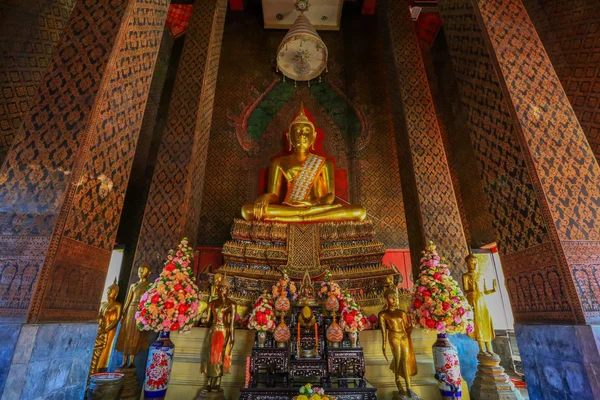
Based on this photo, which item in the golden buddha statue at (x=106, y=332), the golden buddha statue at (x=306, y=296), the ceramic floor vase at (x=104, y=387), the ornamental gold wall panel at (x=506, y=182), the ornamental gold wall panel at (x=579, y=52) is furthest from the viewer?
the ornamental gold wall panel at (x=579, y=52)

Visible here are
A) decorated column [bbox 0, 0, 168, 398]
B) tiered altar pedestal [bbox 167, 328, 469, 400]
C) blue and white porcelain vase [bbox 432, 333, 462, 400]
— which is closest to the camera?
decorated column [bbox 0, 0, 168, 398]

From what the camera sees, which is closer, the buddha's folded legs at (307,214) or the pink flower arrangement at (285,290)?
the pink flower arrangement at (285,290)

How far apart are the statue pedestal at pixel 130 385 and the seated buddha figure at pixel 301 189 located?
8.90ft

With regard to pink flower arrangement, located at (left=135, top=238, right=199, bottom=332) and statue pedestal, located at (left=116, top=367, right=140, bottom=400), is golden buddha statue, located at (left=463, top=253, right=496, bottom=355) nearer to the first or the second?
pink flower arrangement, located at (left=135, top=238, right=199, bottom=332)

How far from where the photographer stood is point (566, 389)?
199cm

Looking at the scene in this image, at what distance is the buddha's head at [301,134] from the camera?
21.4 feet

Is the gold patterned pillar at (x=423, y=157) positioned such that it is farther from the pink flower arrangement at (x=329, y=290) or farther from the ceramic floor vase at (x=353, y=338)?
the ceramic floor vase at (x=353, y=338)

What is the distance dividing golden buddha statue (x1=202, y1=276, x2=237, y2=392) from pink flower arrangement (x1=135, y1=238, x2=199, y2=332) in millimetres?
208

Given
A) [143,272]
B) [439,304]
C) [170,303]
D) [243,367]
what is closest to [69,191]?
[170,303]

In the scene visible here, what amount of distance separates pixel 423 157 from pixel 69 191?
4.49m

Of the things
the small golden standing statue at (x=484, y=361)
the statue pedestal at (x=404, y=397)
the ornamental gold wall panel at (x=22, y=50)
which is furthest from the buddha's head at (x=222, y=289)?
the ornamental gold wall panel at (x=22, y=50)

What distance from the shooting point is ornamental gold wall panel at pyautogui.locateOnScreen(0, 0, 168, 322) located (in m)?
1.99

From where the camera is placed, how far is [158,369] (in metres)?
2.71

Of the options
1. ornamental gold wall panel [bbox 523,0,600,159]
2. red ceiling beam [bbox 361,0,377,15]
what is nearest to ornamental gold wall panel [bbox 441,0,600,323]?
ornamental gold wall panel [bbox 523,0,600,159]
